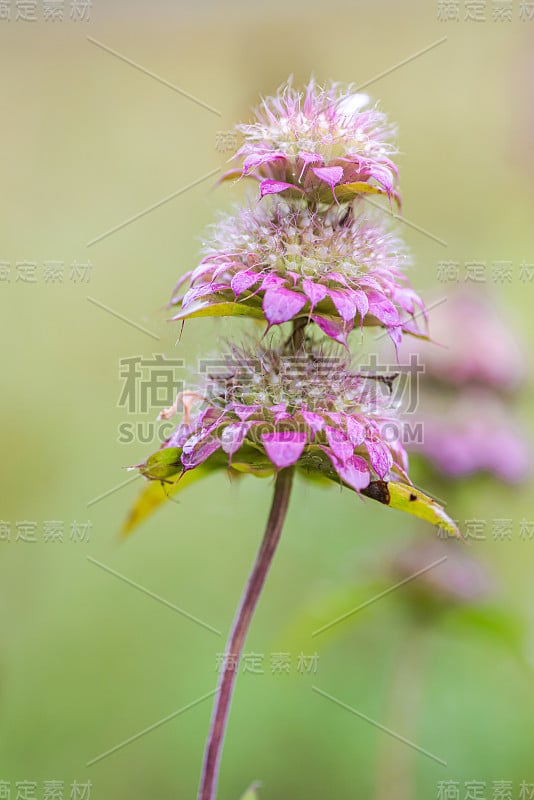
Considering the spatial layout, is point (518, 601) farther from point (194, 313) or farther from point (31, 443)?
point (194, 313)

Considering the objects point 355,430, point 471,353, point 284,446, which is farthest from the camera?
point 471,353

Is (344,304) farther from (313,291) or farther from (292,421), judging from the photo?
(292,421)

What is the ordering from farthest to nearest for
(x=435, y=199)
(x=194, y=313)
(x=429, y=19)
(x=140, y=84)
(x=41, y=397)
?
1. (x=429, y=19)
2. (x=140, y=84)
3. (x=435, y=199)
4. (x=41, y=397)
5. (x=194, y=313)

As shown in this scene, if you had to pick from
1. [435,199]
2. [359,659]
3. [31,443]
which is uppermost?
[435,199]

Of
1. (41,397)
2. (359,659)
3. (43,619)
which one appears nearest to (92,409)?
(41,397)

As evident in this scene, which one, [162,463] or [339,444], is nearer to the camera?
[339,444]

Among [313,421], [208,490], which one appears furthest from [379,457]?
[208,490]
